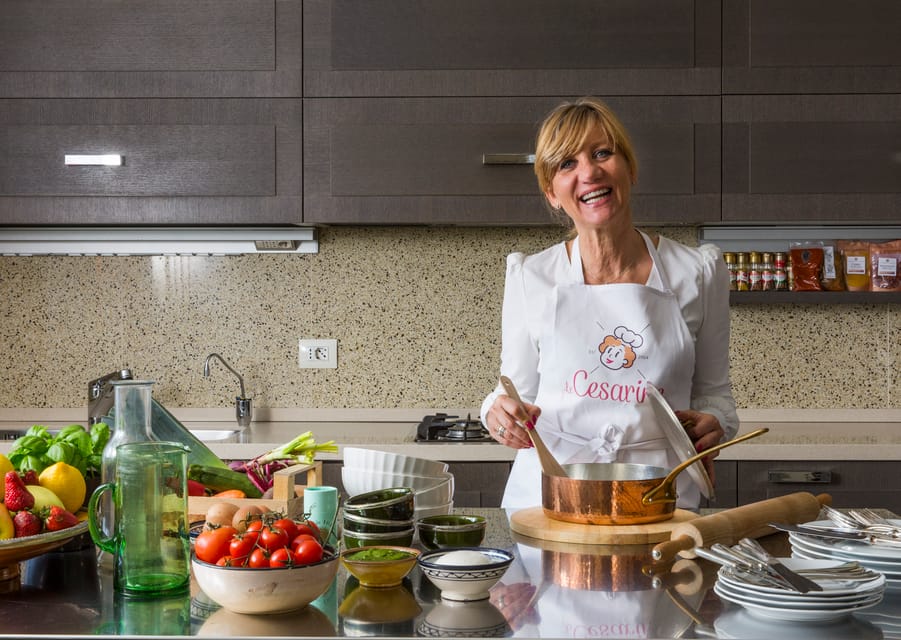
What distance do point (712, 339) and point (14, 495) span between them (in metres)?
1.41

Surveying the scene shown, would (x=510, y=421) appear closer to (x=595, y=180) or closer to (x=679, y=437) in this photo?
(x=679, y=437)

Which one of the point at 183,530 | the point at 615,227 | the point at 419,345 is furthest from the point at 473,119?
the point at 183,530

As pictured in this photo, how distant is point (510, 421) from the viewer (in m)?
1.79

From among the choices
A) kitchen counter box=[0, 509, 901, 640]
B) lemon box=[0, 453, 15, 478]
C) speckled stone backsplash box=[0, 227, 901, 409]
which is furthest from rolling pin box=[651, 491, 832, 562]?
speckled stone backsplash box=[0, 227, 901, 409]

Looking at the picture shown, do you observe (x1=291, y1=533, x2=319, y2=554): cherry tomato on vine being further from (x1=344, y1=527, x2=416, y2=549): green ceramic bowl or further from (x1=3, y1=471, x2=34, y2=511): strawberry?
(x1=3, y1=471, x2=34, y2=511): strawberry

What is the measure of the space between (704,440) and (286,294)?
1862mm

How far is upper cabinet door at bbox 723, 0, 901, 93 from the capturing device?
118 inches

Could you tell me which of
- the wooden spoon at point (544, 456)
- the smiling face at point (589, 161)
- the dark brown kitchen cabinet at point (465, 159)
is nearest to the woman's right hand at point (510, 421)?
the wooden spoon at point (544, 456)

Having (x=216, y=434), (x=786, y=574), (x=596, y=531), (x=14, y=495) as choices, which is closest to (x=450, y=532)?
(x=596, y=531)

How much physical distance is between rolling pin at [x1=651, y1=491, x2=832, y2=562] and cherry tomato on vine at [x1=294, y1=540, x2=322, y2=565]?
1.50ft

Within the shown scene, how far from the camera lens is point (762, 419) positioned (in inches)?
133

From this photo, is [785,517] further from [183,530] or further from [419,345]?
[419,345]

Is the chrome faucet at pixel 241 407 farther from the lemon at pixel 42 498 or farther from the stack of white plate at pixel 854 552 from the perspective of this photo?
the stack of white plate at pixel 854 552

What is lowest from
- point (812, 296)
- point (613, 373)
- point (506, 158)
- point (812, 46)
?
point (613, 373)
